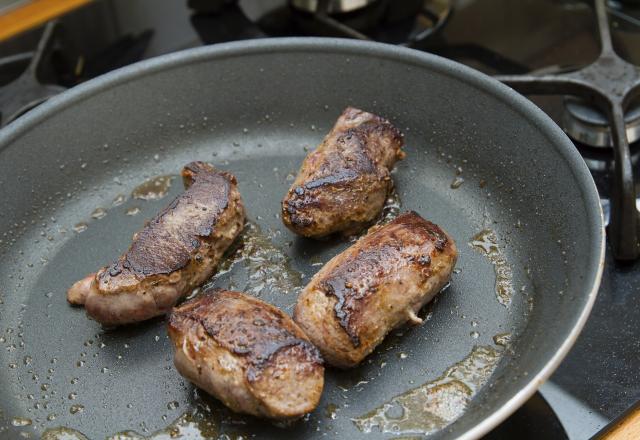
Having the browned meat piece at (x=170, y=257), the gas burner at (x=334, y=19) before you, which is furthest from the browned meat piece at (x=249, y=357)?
the gas burner at (x=334, y=19)

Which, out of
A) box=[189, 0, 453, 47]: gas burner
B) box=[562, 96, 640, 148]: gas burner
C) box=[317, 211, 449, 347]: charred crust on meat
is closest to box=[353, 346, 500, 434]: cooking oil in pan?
box=[317, 211, 449, 347]: charred crust on meat

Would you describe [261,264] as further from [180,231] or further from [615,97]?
[615,97]

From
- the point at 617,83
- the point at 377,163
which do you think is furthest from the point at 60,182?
the point at 617,83

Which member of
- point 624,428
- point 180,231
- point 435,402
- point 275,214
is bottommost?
point 624,428

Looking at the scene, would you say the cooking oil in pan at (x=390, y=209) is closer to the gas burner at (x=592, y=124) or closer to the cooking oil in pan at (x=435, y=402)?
the cooking oil in pan at (x=435, y=402)

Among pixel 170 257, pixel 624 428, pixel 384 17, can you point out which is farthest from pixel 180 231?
pixel 384 17

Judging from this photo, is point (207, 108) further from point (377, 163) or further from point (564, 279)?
point (564, 279)

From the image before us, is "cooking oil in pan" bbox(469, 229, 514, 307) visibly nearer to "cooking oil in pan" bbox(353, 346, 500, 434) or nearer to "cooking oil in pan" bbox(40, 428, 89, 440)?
"cooking oil in pan" bbox(353, 346, 500, 434)
